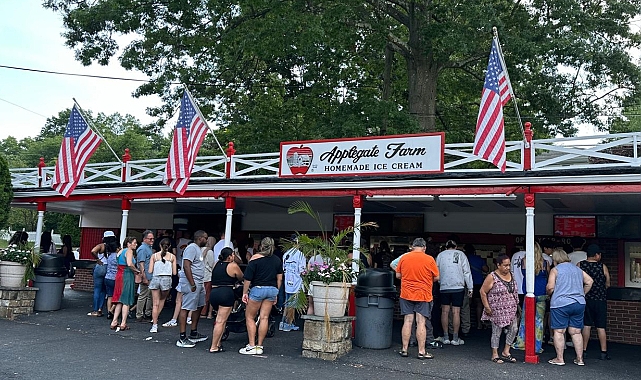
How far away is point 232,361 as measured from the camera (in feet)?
27.7

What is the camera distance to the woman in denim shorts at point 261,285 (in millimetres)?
8750

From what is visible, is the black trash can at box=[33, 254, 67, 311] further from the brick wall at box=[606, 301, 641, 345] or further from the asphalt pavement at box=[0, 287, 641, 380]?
the brick wall at box=[606, 301, 641, 345]

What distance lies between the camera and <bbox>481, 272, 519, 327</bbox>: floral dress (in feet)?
28.8

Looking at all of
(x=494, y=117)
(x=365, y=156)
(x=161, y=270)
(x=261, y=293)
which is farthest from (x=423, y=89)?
(x=261, y=293)

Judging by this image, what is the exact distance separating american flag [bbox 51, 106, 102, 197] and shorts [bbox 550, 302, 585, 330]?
10.9 metres

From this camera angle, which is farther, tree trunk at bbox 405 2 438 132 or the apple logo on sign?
tree trunk at bbox 405 2 438 132

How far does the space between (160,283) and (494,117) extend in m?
6.62

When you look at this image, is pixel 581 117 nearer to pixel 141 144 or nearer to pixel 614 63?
pixel 614 63

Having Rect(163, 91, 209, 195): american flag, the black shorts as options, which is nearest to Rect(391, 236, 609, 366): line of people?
the black shorts

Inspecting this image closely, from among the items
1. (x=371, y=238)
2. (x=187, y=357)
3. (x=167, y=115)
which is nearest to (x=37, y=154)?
(x=167, y=115)

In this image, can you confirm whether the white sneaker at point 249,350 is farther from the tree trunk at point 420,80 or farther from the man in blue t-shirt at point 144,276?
the tree trunk at point 420,80

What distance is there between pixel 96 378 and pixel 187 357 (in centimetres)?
165

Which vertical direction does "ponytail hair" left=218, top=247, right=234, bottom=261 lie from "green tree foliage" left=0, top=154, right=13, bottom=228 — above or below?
below

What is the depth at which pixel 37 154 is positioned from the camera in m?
68.3
